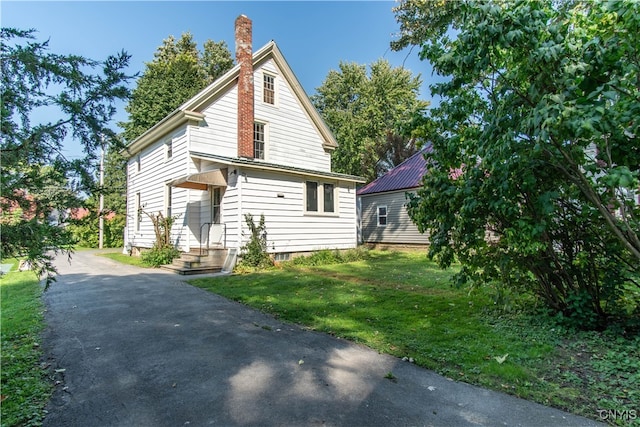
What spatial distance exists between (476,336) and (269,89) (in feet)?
44.4

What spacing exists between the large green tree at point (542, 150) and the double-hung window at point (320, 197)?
29.8 ft

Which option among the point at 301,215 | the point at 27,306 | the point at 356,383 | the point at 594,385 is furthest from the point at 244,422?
the point at 301,215

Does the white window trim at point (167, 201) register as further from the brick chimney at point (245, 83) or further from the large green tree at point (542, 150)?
the large green tree at point (542, 150)

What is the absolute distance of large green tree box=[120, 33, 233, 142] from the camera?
80.6 ft

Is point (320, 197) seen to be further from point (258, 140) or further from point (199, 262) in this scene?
point (199, 262)

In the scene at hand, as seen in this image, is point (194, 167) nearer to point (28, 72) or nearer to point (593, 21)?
point (28, 72)

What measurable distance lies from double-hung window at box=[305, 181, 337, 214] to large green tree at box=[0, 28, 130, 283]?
34.6 ft

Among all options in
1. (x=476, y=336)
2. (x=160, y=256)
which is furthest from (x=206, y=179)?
(x=476, y=336)

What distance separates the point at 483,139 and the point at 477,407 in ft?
8.79

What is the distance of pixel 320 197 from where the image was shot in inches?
572

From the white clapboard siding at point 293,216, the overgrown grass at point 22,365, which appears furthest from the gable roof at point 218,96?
the overgrown grass at point 22,365

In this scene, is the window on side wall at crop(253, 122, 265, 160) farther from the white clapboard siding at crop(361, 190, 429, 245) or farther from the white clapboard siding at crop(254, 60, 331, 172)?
the white clapboard siding at crop(361, 190, 429, 245)

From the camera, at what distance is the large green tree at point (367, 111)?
30219mm

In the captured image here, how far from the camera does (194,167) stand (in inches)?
512
